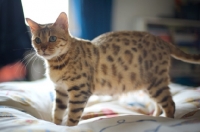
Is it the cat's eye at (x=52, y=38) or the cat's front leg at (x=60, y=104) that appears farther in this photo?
the cat's front leg at (x=60, y=104)

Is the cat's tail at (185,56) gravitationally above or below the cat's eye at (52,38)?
below

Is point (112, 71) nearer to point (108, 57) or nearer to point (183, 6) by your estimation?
point (108, 57)

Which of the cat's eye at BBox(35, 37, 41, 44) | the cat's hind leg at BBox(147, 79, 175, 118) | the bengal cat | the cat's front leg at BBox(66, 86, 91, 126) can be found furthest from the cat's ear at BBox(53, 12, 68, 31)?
the cat's hind leg at BBox(147, 79, 175, 118)

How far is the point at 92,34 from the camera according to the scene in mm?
2453

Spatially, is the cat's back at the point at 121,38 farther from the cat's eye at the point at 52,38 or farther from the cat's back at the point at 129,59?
the cat's eye at the point at 52,38

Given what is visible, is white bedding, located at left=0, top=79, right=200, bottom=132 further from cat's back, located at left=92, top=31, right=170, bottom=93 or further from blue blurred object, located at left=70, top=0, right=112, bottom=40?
blue blurred object, located at left=70, top=0, right=112, bottom=40

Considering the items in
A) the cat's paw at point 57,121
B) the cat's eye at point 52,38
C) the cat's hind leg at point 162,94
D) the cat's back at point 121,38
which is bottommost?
the cat's paw at point 57,121

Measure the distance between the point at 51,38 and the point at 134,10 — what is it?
5.60ft

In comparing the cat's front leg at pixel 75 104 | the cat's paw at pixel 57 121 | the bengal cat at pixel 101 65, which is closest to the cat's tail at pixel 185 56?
the bengal cat at pixel 101 65

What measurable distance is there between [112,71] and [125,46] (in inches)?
6.2

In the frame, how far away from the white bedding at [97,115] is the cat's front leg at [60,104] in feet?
0.23

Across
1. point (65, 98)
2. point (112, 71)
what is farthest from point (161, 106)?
point (65, 98)

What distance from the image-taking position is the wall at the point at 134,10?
2.69 metres

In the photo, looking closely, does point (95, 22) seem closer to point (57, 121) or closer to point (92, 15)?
point (92, 15)
